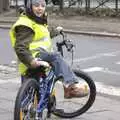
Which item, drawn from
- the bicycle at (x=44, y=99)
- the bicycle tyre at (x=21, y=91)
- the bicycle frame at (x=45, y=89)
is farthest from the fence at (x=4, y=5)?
the bicycle tyre at (x=21, y=91)

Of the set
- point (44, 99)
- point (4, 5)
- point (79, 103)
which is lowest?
point (79, 103)

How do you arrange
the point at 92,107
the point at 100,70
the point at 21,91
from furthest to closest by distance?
the point at 100,70
the point at 92,107
the point at 21,91

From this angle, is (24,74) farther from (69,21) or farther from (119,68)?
(69,21)

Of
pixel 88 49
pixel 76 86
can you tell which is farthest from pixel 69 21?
pixel 76 86

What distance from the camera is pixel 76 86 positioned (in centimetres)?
638

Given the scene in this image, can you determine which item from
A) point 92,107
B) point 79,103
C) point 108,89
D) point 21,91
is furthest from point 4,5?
point 21,91

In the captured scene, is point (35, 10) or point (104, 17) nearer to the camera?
point (35, 10)

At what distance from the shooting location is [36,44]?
6.24 metres

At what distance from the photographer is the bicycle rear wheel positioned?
6754 mm

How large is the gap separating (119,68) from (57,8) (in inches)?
593

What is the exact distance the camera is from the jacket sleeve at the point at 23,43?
5.97 metres

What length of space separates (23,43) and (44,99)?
684 millimetres

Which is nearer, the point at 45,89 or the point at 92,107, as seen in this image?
the point at 45,89

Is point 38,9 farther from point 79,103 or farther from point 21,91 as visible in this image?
point 79,103
